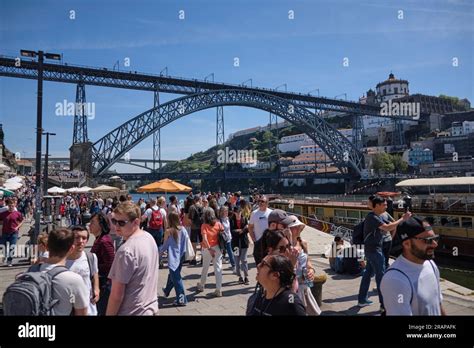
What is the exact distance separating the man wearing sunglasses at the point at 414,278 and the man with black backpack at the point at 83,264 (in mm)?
2366

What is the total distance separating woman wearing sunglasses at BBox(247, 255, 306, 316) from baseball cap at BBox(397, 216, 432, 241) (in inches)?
31.3

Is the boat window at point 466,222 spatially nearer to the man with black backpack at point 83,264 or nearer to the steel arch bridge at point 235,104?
the man with black backpack at point 83,264

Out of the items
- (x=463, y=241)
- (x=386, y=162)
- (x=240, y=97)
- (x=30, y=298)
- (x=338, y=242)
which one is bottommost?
(x=463, y=241)

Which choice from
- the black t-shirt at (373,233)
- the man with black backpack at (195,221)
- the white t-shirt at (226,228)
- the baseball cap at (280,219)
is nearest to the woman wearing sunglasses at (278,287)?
the baseball cap at (280,219)

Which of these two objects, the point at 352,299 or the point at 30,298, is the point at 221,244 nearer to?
the point at 352,299

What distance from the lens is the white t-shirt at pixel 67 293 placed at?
7.29 feet

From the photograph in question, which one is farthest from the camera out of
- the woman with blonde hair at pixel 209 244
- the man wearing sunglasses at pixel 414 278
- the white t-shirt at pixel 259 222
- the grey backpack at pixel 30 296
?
the woman with blonde hair at pixel 209 244

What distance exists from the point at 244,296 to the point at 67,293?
12.4 ft

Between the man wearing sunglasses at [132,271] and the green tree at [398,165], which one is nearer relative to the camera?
the man wearing sunglasses at [132,271]

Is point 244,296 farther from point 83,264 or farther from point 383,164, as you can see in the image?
point 383,164

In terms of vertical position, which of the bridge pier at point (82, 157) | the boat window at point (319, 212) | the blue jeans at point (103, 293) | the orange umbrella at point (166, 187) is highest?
the bridge pier at point (82, 157)
